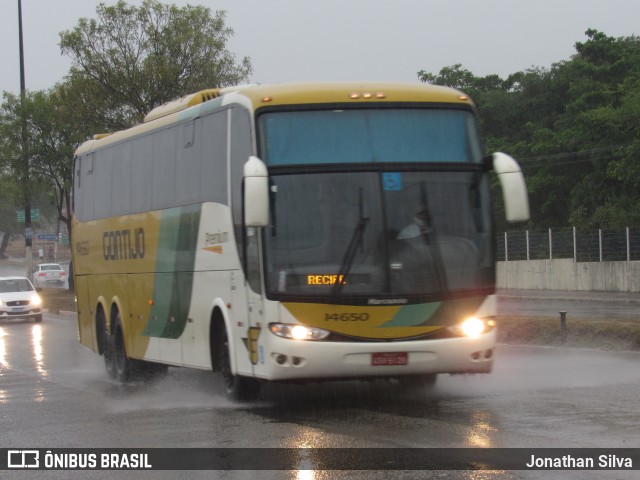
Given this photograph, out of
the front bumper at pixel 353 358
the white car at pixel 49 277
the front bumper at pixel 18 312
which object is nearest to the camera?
the front bumper at pixel 353 358

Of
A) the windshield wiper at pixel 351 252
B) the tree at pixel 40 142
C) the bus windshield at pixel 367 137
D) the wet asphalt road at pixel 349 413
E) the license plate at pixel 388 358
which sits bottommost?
the wet asphalt road at pixel 349 413

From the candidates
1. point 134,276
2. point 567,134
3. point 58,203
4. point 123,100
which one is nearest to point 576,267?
point 567,134

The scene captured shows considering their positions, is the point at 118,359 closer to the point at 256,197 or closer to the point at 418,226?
the point at 256,197

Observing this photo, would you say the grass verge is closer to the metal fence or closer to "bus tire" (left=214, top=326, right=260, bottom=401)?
"bus tire" (left=214, top=326, right=260, bottom=401)

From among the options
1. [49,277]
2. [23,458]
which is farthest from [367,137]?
[49,277]

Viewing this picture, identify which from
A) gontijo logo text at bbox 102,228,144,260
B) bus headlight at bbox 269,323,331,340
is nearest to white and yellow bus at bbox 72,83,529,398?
bus headlight at bbox 269,323,331,340

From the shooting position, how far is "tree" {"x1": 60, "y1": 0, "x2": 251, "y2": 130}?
39.9m

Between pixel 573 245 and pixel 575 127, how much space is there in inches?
442

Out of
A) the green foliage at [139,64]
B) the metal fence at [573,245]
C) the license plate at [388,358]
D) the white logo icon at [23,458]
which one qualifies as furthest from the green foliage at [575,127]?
the white logo icon at [23,458]

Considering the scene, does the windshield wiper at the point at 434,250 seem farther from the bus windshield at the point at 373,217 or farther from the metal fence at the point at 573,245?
the metal fence at the point at 573,245

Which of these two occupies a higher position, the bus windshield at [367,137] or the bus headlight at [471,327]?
the bus windshield at [367,137]

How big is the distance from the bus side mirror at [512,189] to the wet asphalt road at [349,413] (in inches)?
76.5

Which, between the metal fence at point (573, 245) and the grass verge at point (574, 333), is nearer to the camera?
the grass verge at point (574, 333)

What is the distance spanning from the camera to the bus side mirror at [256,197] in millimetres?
11469
